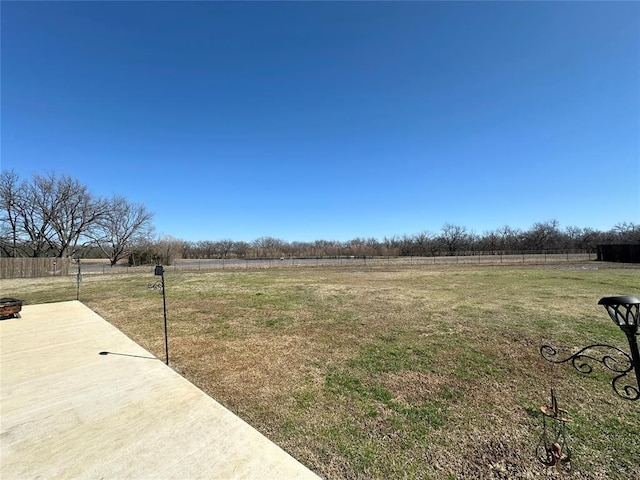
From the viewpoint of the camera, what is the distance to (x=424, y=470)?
2232mm

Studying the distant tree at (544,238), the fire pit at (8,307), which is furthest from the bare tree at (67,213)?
the distant tree at (544,238)

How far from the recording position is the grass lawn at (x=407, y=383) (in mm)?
2402

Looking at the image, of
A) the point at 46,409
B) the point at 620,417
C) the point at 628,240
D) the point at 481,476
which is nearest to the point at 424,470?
the point at 481,476

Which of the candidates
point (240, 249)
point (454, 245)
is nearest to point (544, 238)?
point (454, 245)

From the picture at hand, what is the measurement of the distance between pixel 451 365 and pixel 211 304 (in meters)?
7.69

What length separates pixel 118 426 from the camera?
2.78 m

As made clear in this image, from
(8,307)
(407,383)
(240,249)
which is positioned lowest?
(407,383)

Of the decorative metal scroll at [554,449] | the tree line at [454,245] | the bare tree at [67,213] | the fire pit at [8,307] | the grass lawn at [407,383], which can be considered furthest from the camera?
the tree line at [454,245]

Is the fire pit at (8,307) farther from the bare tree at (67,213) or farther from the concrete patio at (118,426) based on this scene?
the bare tree at (67,213)

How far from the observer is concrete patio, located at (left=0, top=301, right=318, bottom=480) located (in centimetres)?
224

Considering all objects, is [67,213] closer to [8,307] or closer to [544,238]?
[8,307]

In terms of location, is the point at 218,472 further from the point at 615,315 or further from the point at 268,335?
the point at 268,335

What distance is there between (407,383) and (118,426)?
10.8 feet

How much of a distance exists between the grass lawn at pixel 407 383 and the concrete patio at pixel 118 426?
28 centimetres
